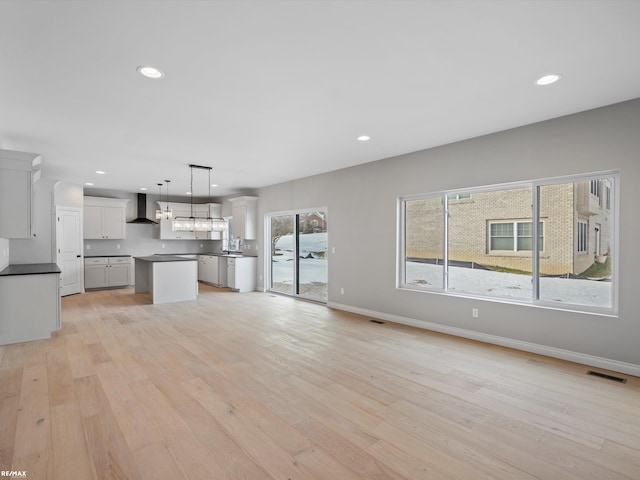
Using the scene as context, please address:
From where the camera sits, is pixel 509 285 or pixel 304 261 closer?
pixel 509 285

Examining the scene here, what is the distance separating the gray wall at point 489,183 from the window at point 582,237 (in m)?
0.36

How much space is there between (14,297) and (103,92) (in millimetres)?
3189

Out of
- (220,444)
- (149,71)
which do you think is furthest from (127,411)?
(149,71)

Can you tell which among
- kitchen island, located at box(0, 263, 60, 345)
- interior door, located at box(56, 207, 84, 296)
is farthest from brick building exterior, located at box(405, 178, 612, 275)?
interior door, located at box(56, 207, 84, 296)

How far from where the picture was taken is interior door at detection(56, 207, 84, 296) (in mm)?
7398

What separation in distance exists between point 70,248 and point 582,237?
9511 mm

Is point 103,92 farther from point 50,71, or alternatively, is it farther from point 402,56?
point 402,56

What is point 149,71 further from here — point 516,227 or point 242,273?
point 242,273

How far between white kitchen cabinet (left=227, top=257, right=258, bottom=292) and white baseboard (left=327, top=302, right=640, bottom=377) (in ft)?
12.8

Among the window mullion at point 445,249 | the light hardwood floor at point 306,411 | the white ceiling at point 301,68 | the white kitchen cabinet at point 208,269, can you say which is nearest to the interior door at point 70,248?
the white kitchen cabinet at point 208,269

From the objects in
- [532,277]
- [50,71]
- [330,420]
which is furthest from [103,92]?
[532,277]

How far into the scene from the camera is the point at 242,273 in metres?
8.45

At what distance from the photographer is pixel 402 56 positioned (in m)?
2.42

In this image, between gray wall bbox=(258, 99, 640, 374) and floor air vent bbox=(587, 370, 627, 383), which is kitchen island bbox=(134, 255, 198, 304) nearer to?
gray wall bbox=(258, 99, 640, 374)
